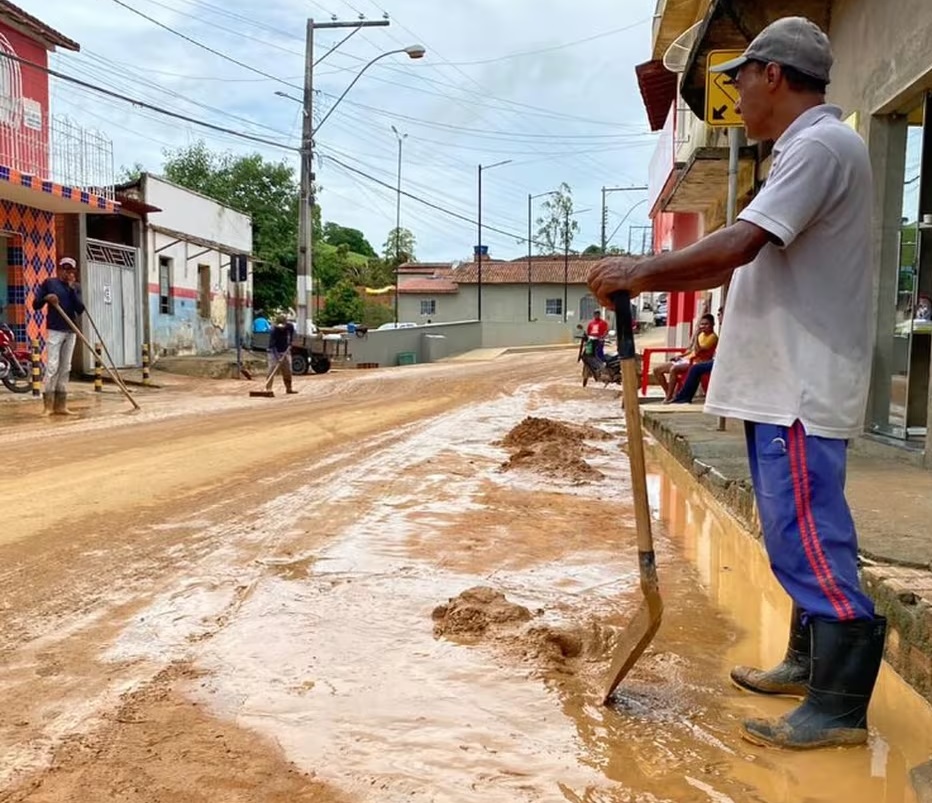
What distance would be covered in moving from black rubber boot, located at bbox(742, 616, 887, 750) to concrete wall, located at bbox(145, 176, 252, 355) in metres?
19.7

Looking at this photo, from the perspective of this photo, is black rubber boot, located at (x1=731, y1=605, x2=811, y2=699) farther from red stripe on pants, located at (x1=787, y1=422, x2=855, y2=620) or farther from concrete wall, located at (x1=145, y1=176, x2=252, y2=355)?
concrete wall, located at (x1=145, y1=176, x2=252, y2=355)

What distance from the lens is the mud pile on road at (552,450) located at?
7.07m

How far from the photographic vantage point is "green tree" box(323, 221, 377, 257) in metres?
75.5

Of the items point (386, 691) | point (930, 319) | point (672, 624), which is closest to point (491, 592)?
point (672, 624)

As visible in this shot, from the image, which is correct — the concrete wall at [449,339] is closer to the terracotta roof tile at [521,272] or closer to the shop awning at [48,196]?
the terracotta roof tile at [521,272]

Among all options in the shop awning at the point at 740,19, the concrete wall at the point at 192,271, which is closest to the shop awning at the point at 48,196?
the concrete wall at the point at 192,271

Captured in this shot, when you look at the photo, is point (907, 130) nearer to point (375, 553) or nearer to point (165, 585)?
point (375, 553)

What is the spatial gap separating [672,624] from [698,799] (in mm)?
1334

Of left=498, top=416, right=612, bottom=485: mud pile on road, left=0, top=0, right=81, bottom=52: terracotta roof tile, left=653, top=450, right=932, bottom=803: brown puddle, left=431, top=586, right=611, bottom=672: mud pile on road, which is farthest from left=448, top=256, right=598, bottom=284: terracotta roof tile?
left=431, top=586, right=611, bottom=672: mud pile on road

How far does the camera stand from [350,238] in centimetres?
7844

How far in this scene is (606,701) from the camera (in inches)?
104

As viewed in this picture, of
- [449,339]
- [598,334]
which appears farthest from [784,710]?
[449,339]

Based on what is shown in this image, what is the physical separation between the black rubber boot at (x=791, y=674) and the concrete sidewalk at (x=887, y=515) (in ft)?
1.17

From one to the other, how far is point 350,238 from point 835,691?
78382 mm
